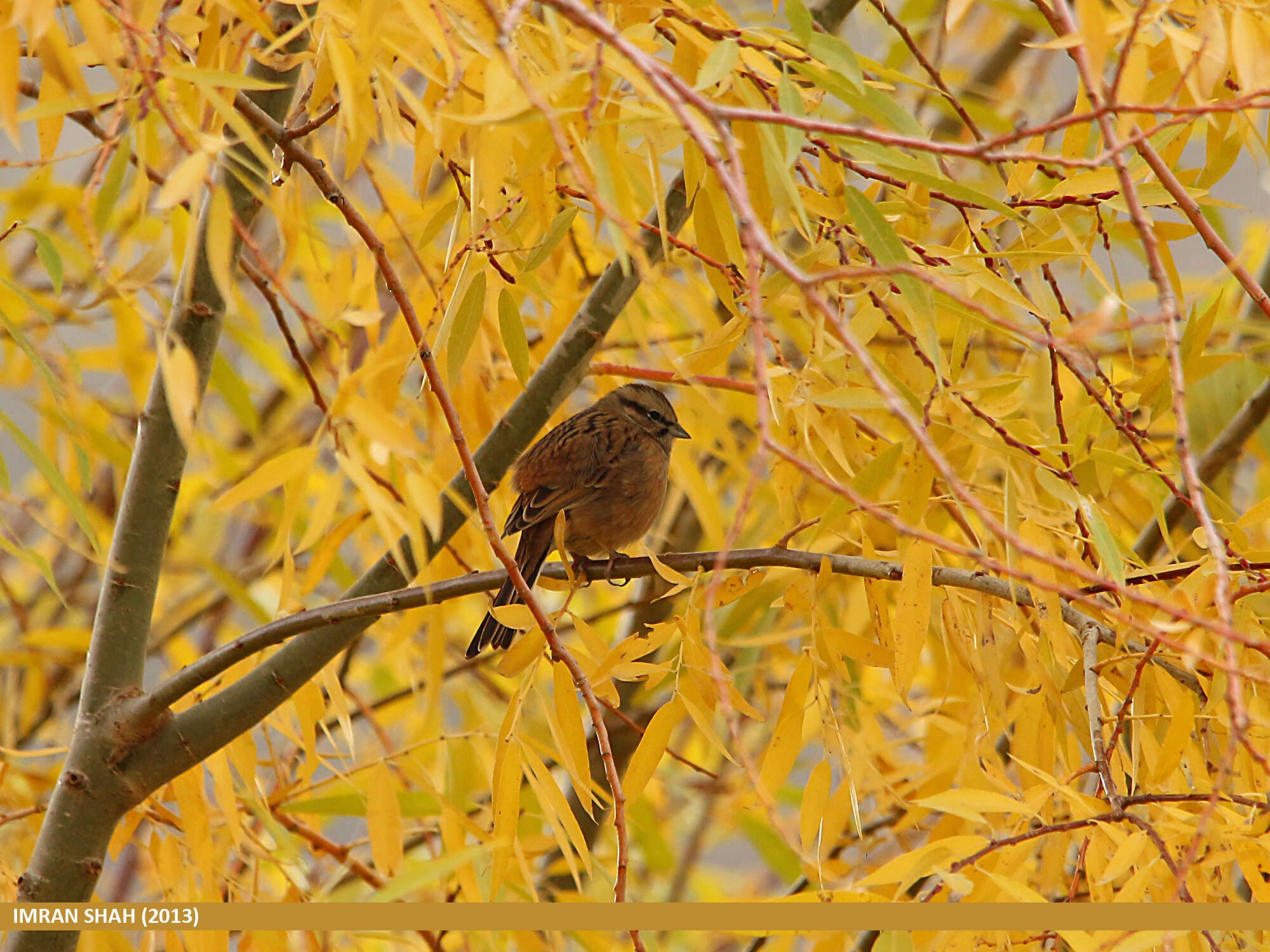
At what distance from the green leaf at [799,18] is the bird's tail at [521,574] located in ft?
3.82

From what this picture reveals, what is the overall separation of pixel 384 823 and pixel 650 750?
0.46 meters

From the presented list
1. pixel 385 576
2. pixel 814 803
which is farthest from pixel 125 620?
pixel 814 803

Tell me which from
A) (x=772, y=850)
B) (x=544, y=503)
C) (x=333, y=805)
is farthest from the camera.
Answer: (x=772, y=850)

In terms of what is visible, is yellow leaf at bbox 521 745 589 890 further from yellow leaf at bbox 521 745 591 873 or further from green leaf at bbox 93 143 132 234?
green leaf at bbox 93 143 132 234

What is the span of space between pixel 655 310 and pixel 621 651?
→ 1039 millimetres

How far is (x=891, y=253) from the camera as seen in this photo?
1.32 meters

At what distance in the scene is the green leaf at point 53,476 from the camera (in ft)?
5.08

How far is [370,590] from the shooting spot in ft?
6.40

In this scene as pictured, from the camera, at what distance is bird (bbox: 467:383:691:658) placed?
2.82m

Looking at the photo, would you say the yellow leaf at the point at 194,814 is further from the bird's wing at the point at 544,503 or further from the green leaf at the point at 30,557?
the bird's wing at the point at 544,503

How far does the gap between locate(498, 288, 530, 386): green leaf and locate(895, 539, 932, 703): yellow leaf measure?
65 cm

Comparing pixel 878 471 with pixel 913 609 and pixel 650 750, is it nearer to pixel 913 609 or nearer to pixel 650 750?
pixel 913 609

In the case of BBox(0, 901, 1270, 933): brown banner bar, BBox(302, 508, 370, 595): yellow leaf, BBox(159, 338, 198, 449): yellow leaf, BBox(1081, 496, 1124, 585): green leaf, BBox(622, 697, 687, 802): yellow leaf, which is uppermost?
BBox(159, 338, 198, 449): yellow leaf

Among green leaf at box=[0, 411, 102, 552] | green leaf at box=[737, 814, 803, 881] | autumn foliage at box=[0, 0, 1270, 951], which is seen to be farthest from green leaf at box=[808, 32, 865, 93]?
green leaf at box=[737, 814, 803, 881]
